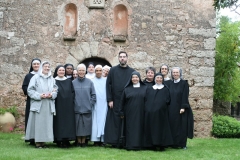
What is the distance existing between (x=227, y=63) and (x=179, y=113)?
9.49 meters

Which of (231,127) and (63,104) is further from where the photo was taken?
(231,127)

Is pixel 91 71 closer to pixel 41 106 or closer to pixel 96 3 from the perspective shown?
pixel 41 106

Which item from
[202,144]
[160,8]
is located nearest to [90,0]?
[160,8]

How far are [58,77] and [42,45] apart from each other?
272 cm

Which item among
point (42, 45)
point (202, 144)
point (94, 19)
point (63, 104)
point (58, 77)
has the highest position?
point (94, 19)

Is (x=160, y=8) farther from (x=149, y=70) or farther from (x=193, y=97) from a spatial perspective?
(x=149, y=70)

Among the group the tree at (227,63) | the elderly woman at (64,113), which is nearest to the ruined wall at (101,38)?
the elderly woman at (64,113)

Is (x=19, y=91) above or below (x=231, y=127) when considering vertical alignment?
above

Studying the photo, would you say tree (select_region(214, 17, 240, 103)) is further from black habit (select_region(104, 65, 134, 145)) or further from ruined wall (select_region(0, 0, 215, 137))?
black habit (select_region(104, 65, 134, 145))

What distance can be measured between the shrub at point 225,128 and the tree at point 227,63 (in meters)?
5.73

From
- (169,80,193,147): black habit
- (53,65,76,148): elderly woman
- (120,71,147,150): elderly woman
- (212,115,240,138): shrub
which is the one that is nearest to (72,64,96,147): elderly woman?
(53,65,76,148): elderly woman

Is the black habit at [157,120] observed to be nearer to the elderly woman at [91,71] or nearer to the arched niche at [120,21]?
the elderly woman at [91,71]

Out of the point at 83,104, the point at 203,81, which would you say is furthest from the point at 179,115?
the point at 203,81

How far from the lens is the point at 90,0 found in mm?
9516
